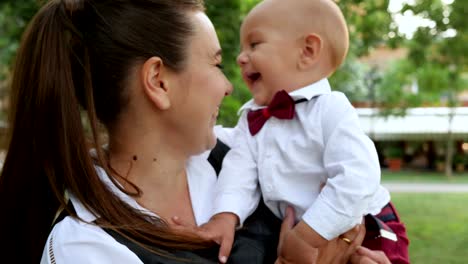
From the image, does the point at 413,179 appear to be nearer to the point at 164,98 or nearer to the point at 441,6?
the point at 441,6

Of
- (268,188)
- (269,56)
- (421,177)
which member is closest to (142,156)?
(268,188)

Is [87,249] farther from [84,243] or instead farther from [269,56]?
[269,56]

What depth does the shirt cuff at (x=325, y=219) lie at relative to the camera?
1.65 meters

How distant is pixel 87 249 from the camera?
1518mm

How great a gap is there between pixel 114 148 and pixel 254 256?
51 centimetres

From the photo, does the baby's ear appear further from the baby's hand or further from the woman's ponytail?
the woman's ponytail

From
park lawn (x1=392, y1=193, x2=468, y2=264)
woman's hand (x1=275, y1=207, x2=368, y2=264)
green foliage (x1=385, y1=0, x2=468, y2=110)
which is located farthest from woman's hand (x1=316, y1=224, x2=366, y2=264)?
park lawn (x1=392, y1=193, x2=468, y2=264)

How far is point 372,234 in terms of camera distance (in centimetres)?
186

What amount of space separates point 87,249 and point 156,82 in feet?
1.60

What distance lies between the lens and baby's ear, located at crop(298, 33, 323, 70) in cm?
186

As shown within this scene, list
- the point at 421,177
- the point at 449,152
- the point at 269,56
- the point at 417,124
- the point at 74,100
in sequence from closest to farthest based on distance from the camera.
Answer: the point at 74,100 → the point at 269,56 → the point at 421,177 → the point at 449,152 → the point at 417,124

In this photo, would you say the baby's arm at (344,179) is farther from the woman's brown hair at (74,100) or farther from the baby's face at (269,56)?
the woman's brown hair at (74,100)

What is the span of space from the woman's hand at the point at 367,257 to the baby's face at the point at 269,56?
0.52 metres

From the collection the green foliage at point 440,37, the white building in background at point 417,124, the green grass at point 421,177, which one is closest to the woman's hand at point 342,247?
the green foliage at point 440,37
